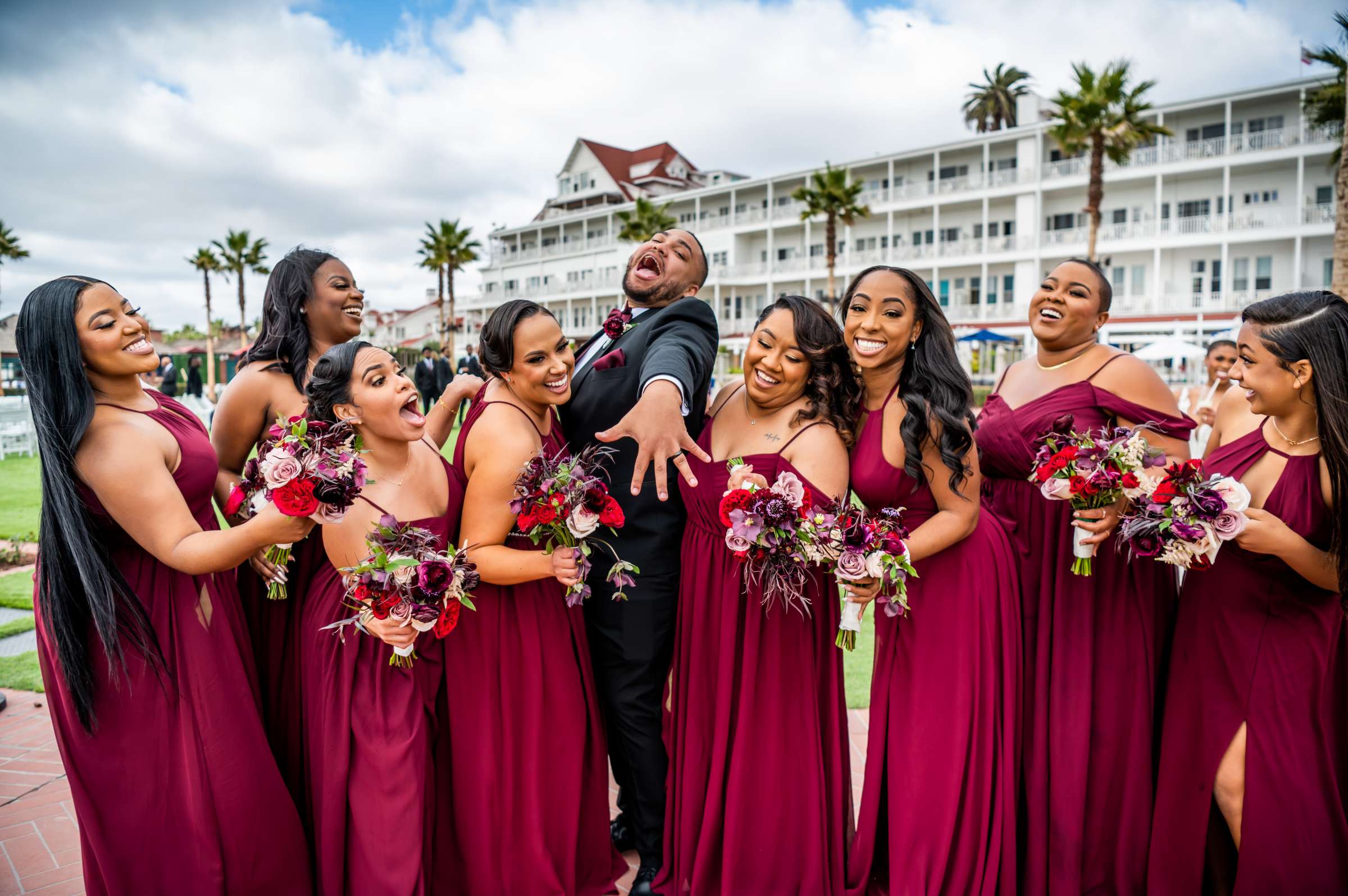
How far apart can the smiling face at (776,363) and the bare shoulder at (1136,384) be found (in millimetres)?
1456

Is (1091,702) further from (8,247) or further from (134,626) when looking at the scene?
(8,247)

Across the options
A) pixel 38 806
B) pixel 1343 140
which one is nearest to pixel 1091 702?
pixel 38 806

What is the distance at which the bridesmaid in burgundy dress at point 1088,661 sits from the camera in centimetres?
341

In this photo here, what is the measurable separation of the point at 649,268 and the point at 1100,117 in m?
28.6

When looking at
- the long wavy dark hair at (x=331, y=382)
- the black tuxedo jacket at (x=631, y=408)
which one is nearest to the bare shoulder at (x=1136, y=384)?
the black tuxedo jacket at (x=631, y=408)

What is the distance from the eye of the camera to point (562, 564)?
310 centimetres

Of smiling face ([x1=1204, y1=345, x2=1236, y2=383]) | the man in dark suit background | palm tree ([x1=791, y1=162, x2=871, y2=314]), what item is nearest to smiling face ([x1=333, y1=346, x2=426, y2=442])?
smiling face ([x1=1204, y1=345, x2=1236, y2=383])

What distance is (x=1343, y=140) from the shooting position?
31.0 ft

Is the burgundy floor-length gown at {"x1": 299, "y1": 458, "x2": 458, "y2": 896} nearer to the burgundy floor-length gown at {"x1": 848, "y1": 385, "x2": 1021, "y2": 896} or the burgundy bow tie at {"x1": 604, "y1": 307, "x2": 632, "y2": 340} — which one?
the burgundy bow tie at {"x1": 604, "y1": 307, "x2": 632, "y2": 340}

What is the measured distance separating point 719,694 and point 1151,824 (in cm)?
195

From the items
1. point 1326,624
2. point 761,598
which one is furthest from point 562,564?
point 1326,624

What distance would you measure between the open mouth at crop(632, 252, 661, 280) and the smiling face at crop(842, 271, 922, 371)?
106cm

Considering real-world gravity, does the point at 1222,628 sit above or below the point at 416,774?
above

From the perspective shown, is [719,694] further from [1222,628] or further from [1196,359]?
[1196,359]
